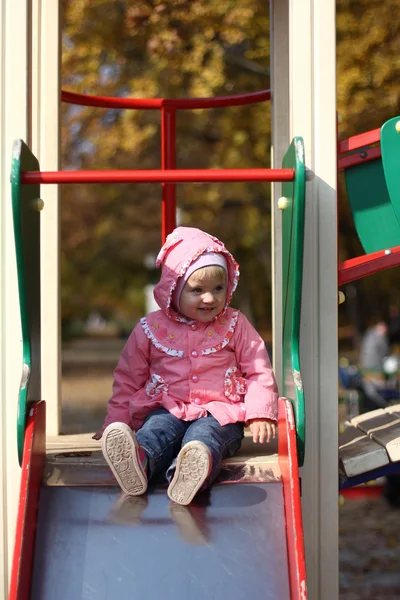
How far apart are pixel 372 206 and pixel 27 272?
140 centimetres

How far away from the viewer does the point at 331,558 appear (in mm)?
3340

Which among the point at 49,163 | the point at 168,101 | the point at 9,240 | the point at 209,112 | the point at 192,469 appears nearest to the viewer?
the point at 192,469

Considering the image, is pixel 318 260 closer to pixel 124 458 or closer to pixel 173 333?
pixel 173 333

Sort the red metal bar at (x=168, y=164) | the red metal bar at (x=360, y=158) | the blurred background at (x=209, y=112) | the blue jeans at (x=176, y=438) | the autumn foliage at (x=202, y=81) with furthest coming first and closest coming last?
the autumn foliage at (x=202, y=81)
the blurred background at (x=209, y=112)
the red metal bar at (x=168, y=164)
the red metal bar at (x=360, y=158)
the blue jeans at (x=176, y=438)

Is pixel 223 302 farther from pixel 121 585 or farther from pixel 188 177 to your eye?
pixel 121 585

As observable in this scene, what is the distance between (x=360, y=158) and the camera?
3.58m

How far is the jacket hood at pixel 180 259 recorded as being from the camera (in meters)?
3.57

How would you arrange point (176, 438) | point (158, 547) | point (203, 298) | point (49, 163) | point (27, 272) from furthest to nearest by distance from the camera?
point (49, 163) < point (203, 298) < point (176, 438) < point (27, 272) < point (158, 547)

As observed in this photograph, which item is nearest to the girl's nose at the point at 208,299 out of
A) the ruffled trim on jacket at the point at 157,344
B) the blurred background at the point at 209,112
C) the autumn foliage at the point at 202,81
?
the ruffled trim on jacket at the point at 157,344

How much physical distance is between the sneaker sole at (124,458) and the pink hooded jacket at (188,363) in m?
0.47

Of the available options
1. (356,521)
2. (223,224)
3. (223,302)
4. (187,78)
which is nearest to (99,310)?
(223,224)

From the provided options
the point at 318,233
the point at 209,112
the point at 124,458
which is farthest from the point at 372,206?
the point at 209,112

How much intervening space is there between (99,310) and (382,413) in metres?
56.0

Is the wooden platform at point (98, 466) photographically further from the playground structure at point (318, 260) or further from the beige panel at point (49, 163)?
the beige panel at point (49, 163)
